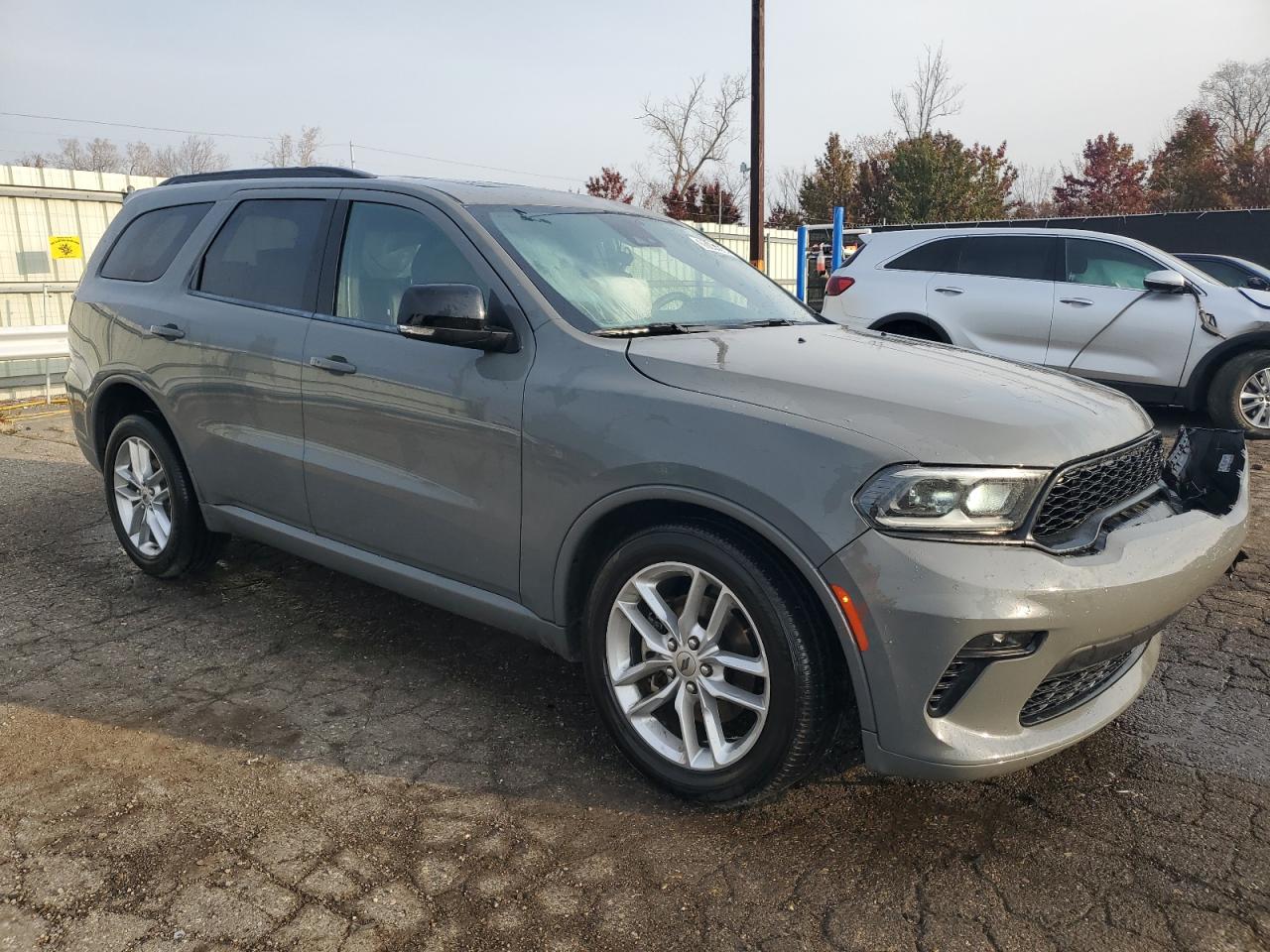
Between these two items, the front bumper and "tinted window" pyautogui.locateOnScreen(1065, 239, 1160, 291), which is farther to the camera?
"tinted window" pyautogui.locateOnScreen(1065, 239, 1160, 291)

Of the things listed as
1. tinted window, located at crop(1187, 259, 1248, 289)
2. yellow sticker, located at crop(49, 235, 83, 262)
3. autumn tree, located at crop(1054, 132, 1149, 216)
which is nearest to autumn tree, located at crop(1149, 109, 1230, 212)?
autumn tree, located at crop(1054, 132, 1149, 216)

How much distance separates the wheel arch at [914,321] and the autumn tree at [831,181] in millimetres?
29461

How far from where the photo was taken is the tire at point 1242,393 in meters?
8.14

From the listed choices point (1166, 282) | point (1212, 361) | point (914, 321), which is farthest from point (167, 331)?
point (1212, 361)

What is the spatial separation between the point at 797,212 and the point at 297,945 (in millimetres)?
40346

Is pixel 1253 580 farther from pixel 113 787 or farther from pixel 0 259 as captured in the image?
pixel 0 259

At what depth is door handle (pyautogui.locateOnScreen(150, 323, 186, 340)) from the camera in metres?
4.35

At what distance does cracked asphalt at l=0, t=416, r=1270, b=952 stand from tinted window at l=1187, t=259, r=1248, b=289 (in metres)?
6.74

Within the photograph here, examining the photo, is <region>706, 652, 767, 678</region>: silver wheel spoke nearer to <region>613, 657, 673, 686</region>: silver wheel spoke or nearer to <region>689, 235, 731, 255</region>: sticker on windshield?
<region>613, 657, 673, 686</region>: silver wheel spoke

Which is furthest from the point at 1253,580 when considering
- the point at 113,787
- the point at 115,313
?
the point at 115,313

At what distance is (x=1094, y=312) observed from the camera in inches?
329

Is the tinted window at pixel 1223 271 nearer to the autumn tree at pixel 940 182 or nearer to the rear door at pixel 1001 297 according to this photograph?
the rear door at pixel 1001 297

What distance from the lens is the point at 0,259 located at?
12.8m

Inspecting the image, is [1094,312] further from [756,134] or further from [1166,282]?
[756,134]
